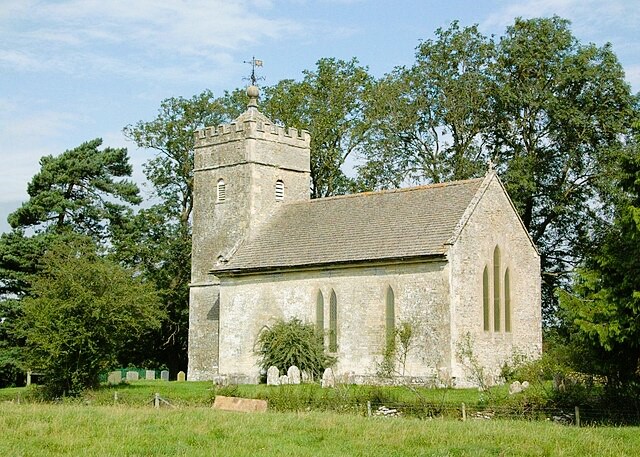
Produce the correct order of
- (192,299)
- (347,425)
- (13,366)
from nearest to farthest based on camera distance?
(347,425) → (192,299) → (13,366)

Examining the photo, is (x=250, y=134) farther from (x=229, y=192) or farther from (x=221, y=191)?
(x=221, y=191)

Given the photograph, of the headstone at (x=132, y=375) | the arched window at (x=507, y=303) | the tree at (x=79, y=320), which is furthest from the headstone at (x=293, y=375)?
the headstone at (x=132, y=375)

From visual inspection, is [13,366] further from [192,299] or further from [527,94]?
[527,94]

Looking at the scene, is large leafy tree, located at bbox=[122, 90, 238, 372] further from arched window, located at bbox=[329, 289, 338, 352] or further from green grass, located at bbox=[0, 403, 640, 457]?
green grass, located at bbox=[0, 403, 640, 457]

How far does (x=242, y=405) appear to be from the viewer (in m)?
29.5

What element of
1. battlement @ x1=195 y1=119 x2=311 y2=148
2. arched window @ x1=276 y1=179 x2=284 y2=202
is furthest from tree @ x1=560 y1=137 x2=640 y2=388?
battlement @ x1=195 y1=119 x2=311 y2=148

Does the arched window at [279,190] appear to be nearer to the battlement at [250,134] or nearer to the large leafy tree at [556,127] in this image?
the battlement at [250,134]

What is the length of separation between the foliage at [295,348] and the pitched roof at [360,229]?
2.70m

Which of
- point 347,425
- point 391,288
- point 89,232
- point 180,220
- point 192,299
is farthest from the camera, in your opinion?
point 180,220

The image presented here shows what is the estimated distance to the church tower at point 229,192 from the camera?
152 feet

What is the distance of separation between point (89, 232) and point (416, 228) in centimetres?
2489

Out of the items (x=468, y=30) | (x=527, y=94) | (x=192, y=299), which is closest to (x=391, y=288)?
(x=192, y=299)

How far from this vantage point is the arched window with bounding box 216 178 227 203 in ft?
156

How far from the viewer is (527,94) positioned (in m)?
49.7
